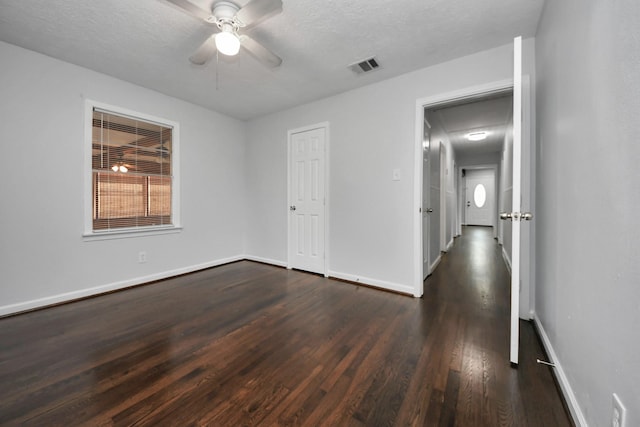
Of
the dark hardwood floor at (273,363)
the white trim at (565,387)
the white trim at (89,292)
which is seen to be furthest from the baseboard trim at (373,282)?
the white trim at (89,292)

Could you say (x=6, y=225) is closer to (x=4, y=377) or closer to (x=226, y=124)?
(x=4, y=377)

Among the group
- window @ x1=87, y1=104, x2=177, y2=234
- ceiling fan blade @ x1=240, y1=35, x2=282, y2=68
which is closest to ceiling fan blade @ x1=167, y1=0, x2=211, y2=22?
ceiling fan blade @ x1=240, y1=35, x2=282, y2=68

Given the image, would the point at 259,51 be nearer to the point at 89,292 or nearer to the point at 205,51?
the point at 205,51

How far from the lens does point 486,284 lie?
3248mm

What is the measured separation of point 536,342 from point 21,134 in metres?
4.90

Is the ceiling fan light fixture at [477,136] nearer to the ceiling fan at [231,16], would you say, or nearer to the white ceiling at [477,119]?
the white ceiling at [477,119]

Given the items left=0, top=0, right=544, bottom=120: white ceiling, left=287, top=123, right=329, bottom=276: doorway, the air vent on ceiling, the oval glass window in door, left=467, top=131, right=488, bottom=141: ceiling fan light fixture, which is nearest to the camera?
left=0, top=0, right=544, bottom=120: white ceiling

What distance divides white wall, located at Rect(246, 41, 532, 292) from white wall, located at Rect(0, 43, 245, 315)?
7.71 ft

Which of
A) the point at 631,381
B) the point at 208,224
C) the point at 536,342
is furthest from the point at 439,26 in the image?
the point at 208,224

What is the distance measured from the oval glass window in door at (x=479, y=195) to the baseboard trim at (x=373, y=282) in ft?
32.9

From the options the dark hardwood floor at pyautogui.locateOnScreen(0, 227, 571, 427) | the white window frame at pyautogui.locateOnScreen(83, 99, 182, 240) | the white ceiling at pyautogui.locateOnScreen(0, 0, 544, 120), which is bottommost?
the dark hardwood floor at pyautogui.locateOnScreen(0, 227, 571, 427)

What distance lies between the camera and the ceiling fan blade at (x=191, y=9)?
159 centimetres

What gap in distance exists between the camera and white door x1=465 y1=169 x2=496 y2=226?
1050 cm

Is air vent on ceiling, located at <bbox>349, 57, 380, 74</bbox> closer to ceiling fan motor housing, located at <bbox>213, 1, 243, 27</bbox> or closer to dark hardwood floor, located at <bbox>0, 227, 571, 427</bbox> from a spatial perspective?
Result: ceiling fan motor housing, located at <bbox>213, 1, 243, 27</bbox>
